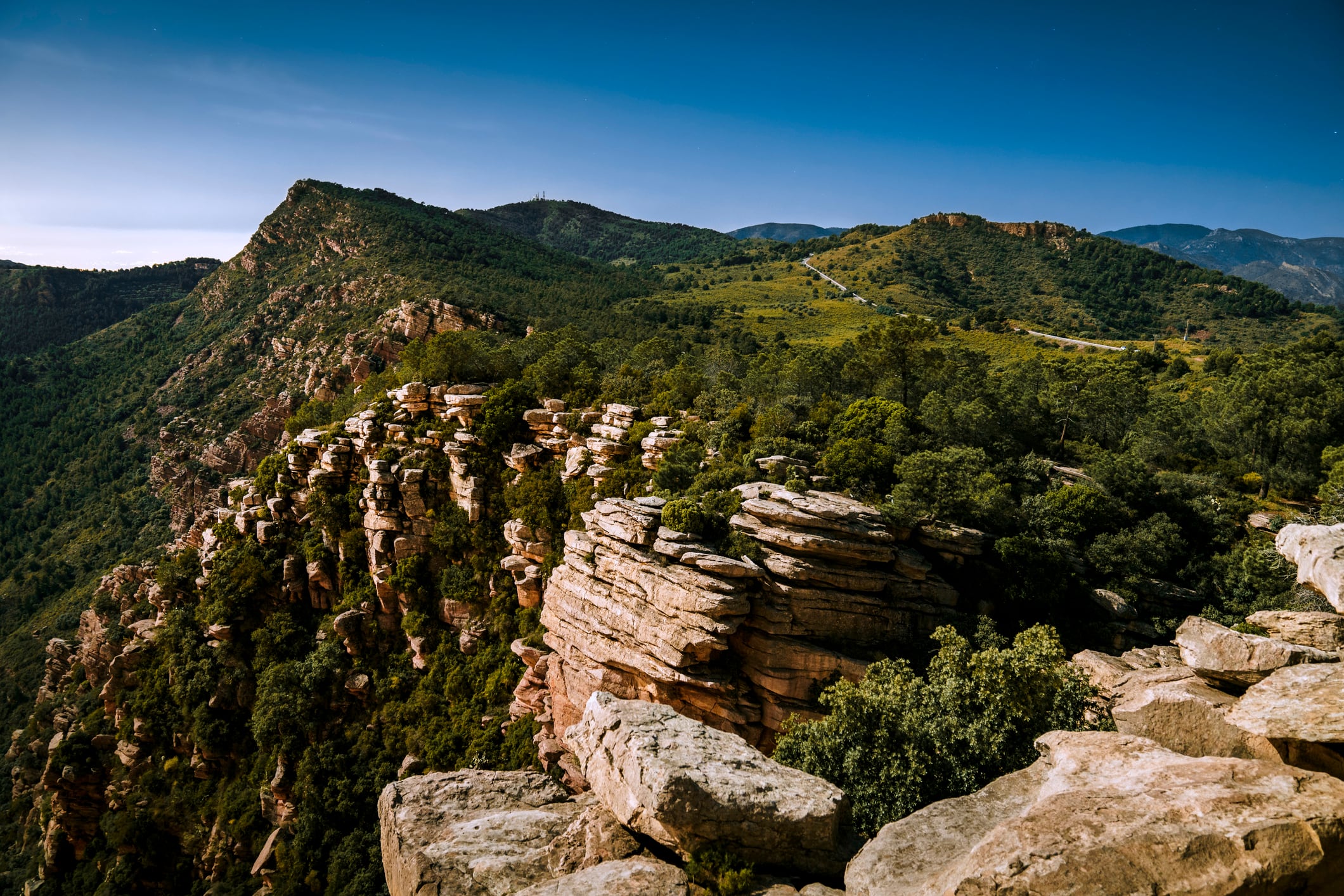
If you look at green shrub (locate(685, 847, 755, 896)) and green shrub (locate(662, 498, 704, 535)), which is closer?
green shrub (locate(685, 847, 755, 896))

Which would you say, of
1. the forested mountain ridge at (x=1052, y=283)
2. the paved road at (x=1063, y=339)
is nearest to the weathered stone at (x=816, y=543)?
the paved road at (x=1063, y=339)

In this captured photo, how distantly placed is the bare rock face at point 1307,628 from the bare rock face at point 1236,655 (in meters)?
3.47

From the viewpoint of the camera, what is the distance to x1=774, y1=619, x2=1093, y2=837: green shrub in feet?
55.5

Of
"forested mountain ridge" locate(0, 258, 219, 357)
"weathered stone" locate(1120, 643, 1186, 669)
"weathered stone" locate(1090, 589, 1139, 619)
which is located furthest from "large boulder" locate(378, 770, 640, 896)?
"forested mountain ridge" locate(0, 258, 219, 357)

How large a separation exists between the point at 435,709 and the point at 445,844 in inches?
1113

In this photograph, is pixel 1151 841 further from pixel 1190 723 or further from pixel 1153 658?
pixel 1153 658

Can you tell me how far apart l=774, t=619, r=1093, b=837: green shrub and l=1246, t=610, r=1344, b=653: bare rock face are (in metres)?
7.10

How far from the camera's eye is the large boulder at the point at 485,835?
39.1 feet

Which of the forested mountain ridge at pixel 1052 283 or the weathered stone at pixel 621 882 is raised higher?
Result: the forested mountain ridge at pixel 1052 283

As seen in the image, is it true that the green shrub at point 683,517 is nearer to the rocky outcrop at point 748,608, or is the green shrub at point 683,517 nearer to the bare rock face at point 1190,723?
the rocky outcrop at point 748,608

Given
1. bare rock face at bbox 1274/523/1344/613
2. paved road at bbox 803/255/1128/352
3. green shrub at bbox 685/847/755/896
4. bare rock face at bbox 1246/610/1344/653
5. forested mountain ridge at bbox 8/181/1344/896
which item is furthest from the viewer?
paved road at bbox 803/255/1128/352

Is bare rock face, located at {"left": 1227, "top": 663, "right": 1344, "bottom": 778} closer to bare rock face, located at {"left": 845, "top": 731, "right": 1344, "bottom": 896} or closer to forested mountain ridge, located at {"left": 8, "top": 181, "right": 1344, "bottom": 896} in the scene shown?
bare rock face, located at {"left": 845, "top": 731, "right": 1344, "bottom": 896}

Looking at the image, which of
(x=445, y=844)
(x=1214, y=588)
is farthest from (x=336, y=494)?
(x=1214, y=588)

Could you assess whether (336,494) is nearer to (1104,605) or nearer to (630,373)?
(630,373)
